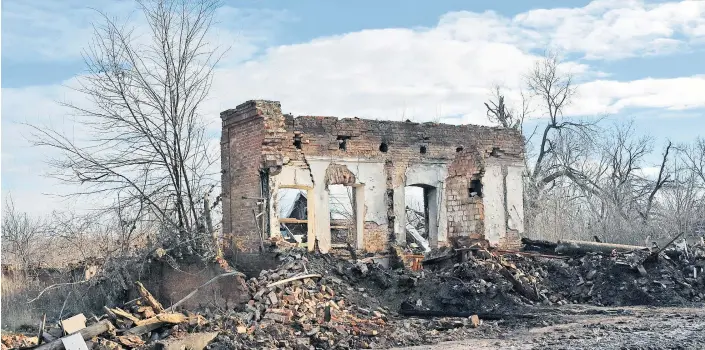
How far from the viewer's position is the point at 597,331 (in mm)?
11500

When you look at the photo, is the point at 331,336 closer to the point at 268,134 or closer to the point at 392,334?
the point at 392,334

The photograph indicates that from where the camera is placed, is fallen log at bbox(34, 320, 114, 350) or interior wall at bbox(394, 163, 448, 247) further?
interior wall at bbox(394, 163, 448, 247)

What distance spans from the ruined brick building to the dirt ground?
19.0 ft

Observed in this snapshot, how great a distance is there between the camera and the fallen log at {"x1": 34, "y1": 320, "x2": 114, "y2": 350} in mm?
10891

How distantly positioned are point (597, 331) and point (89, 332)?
7494 millimetres

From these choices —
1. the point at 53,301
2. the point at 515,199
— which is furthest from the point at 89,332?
the point at 515,199

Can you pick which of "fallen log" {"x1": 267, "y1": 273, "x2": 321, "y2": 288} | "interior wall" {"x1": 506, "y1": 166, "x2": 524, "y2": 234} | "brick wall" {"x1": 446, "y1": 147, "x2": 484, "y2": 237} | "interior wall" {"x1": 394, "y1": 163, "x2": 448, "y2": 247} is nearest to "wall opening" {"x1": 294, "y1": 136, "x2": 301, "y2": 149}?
"interior wall" {"x1": 394, "y1": 163, "x2": 448, "y2": 247}

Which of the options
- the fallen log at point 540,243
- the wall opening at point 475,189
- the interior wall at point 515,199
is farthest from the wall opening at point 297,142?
the fallen log at point 540,243

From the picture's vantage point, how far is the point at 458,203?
20172 mm

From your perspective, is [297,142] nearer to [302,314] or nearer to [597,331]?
[302,314]

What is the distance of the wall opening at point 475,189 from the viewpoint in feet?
65.7

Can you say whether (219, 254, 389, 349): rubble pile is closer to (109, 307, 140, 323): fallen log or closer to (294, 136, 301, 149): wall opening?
(109, 307, 140, 323): fallen log

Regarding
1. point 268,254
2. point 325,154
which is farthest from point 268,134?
point 268,254

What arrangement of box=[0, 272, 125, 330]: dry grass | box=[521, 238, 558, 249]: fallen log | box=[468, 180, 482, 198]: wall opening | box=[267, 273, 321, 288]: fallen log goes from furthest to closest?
box=[468, 180, 482, 198]: wall opening < box=[521, 238, 558, 249]: fallen log < box=[0, 272, 125, 330]: dry grass < box=[267, 273, 321, 288]: fallen log
